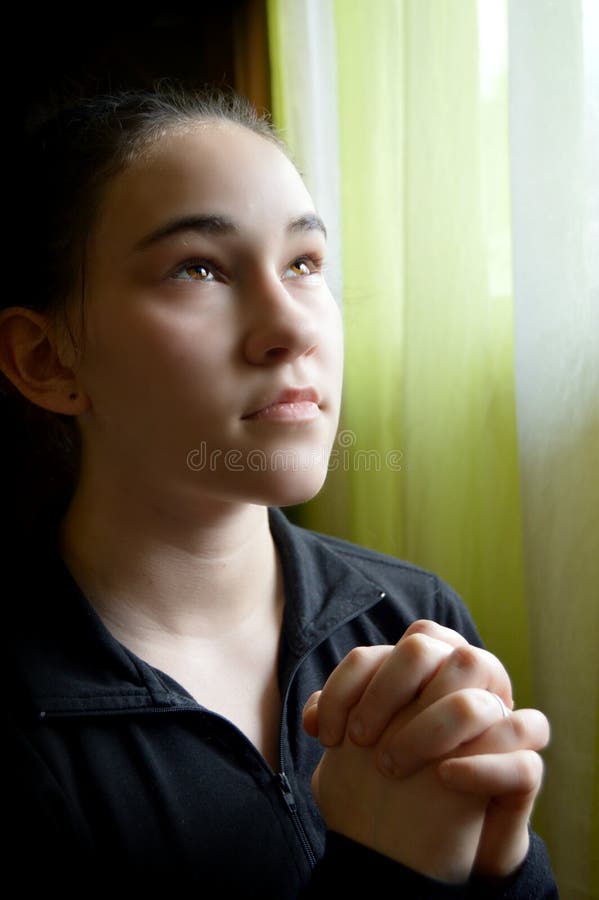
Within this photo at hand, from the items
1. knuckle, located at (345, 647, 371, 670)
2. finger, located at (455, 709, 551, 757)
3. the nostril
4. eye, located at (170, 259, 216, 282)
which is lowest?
finger, located at (455, 709, 551, 757)

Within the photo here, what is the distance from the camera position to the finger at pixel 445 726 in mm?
590

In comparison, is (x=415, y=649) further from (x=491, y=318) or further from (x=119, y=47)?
(x=119, y=47)

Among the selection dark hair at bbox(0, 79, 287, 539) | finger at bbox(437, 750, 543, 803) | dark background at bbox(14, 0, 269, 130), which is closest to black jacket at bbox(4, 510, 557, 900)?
finger at bbox(437, 750, 543, 803)

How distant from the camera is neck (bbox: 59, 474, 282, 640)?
833 mm

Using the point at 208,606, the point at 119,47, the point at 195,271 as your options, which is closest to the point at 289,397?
the point at 195,271

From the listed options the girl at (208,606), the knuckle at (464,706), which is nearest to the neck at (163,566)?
the girl at (208,606)

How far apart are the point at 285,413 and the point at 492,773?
0.35 metres

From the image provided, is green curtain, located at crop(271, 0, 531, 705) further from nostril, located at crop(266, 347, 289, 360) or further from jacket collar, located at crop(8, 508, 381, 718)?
nostril, located at crop(266, 347, 289, 360)

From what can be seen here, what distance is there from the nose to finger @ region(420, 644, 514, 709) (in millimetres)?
307

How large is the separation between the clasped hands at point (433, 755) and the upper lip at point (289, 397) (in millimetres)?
235

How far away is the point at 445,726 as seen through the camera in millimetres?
592

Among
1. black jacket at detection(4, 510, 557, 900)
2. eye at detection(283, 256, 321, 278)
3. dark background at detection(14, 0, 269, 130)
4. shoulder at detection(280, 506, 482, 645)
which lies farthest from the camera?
dark background at detection(14, 0, 269, 130)

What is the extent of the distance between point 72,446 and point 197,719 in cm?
39

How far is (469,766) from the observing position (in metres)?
0.59
